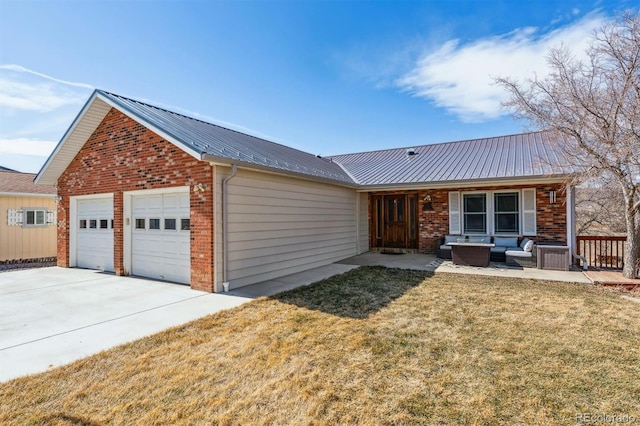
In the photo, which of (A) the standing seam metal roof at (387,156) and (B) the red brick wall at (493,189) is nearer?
(A) the standing seam metal roof at (387,156)

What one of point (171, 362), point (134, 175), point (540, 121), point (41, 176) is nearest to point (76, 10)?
point (134, 175)

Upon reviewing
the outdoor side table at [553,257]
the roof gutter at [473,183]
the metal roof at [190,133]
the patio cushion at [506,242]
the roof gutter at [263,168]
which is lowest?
the outdoor side table at [553,257]

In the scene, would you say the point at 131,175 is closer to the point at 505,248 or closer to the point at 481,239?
the point at 481,239

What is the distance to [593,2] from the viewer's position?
297 inches

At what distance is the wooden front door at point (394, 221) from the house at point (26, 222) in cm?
1238

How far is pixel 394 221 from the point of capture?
43.5 feet

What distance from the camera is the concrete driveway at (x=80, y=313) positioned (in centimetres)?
383

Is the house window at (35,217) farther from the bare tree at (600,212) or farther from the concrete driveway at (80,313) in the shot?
the bare tree at (600,212)

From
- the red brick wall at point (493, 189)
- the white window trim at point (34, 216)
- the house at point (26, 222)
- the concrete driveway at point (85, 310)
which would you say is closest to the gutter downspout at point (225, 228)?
the concrete driveway at point (85, 310)

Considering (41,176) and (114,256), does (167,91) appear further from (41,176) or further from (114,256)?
(114,256)

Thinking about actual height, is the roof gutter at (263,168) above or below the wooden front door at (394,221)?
above

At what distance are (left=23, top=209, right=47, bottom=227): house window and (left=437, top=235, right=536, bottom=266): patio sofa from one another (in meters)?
15.3

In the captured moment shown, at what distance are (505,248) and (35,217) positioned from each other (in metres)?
17.2

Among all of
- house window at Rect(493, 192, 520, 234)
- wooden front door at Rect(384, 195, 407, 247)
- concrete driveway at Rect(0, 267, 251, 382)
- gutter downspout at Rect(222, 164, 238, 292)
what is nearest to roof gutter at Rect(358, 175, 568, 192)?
house window at Rect(493, 192, 520, 234)
